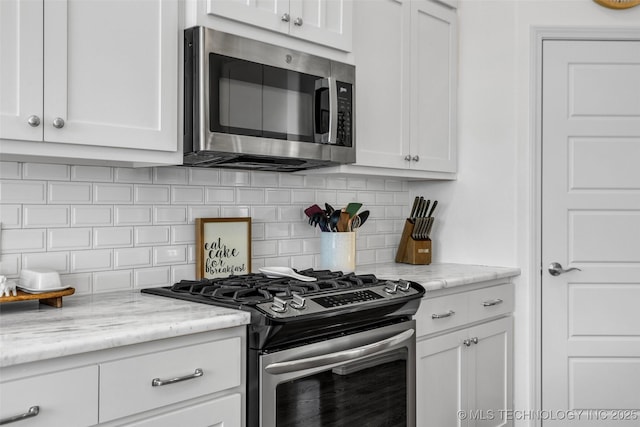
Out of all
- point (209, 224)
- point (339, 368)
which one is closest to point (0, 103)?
point (209, 224)

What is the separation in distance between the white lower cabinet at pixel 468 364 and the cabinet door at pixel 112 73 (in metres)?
1.33

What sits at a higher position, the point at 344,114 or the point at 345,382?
the point at 344,114

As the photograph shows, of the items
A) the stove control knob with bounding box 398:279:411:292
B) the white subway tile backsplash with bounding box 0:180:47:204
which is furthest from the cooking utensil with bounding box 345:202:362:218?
the white subway tile backsplash with bounding box 0:180:47:204

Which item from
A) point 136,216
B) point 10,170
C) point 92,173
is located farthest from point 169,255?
point 10,170

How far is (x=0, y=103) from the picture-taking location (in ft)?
5.19

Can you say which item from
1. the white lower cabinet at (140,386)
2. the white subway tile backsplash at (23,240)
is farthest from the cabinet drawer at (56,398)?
the white subway tile backsplash at (23,240)

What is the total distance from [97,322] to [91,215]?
2.04 feet

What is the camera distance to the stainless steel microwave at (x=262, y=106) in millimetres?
2012

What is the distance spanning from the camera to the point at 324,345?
194 cm

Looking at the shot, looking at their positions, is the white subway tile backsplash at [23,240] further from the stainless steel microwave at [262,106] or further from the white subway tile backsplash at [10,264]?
the stainless steel microwave at [262,106]

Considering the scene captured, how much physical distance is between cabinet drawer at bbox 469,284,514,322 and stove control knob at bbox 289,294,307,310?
1210 mm

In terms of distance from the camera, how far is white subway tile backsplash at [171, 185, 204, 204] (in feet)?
7.75

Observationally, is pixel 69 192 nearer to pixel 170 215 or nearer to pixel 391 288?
pixel 170 215

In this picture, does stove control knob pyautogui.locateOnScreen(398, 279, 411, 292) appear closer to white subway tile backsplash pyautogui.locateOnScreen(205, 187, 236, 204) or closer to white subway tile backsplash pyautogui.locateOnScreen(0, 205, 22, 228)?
white subway tile backsplash pyautogui.locateOnScreen(205, 187, 236, 204)
